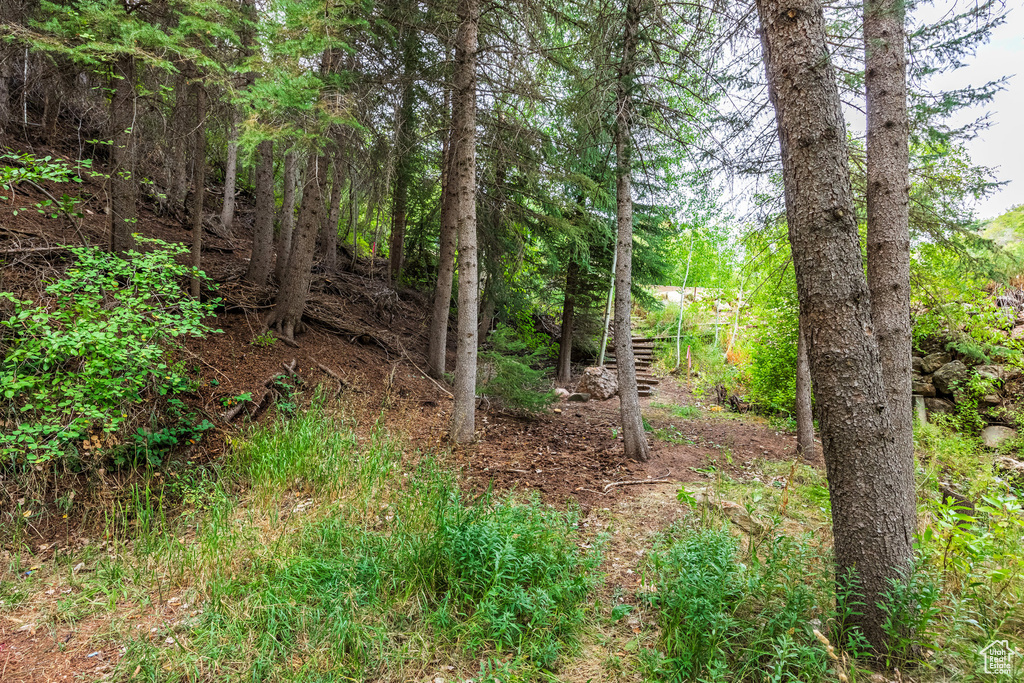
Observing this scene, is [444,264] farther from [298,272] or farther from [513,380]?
[513,380]

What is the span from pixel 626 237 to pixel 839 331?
3.63 m

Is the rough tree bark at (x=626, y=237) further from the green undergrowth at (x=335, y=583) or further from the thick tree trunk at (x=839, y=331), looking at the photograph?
the thick tree trunk at (x=839, y=331)

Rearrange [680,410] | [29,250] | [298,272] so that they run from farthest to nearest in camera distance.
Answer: [680,410], [298,272], [29,250]

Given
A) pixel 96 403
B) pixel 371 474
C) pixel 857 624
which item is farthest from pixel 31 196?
pixel 857 624

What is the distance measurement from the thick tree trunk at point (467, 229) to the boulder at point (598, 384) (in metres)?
5.72

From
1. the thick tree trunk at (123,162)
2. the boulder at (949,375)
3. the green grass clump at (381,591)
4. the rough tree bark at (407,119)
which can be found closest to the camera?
the green grass clump at (381,591)

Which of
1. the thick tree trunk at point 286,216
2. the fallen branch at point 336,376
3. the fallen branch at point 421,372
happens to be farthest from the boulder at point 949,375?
the thick tree trunk at point 286,216

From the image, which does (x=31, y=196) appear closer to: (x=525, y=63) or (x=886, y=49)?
(x=525, y=63)

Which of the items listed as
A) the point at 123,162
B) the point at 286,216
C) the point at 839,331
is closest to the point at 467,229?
the point at 839,331

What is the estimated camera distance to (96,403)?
421 centimetres

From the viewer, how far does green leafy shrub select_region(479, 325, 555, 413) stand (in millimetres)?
7016

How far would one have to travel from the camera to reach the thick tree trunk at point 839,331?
2395mm

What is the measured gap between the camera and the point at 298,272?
708cm

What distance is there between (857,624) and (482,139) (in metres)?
6.75
